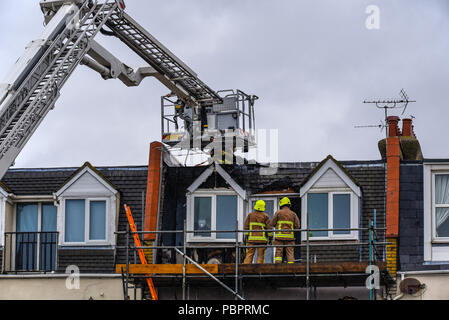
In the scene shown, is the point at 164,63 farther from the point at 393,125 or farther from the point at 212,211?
the point at 393,125

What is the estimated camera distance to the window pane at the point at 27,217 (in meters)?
30.5

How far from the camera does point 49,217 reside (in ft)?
100

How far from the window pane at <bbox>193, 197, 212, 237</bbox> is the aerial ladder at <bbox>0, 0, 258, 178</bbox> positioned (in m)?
2.78

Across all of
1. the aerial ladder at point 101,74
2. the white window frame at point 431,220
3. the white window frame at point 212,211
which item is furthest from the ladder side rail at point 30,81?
the white window frame at point 431,220

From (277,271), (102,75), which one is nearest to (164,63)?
(102,75)

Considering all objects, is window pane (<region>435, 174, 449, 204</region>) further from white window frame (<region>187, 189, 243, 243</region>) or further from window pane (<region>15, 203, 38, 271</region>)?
window pane (<region>15, 203, 38, 271</region>)

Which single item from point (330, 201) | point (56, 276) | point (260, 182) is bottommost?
point (56, 276)

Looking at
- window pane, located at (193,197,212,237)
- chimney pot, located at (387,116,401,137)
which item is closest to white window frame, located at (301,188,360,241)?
window pane, located at (193,197,212,237)

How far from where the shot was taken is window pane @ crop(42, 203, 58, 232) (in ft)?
99.6

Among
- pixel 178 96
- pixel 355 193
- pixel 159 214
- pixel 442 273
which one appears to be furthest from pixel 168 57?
pixel 442 273

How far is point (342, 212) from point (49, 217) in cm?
837

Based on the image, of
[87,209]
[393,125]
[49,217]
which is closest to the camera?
[87,209]

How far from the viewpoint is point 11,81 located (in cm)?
2469

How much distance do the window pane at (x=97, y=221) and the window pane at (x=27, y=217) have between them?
182cm
